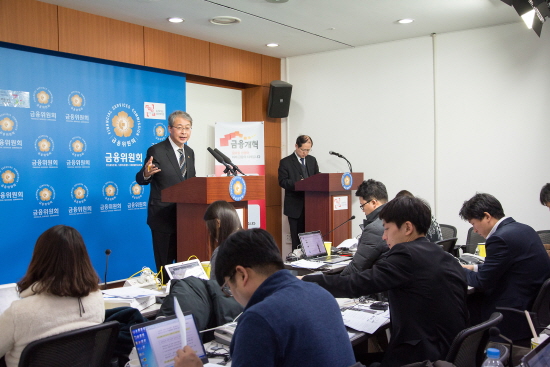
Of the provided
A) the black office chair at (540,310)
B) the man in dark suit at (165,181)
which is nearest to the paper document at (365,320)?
the black office chair at (540,310)

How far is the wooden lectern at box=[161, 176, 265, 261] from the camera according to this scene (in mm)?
3717

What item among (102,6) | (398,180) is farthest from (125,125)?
(398,180)

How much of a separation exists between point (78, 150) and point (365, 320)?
155 inches

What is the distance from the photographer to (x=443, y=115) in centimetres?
654

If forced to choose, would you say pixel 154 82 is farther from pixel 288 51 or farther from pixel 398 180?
pixel 398 180

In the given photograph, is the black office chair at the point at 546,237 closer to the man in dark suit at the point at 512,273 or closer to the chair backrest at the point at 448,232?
the chair backrest at the point at 448,232

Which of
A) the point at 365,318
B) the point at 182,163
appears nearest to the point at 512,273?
the point at 365,318

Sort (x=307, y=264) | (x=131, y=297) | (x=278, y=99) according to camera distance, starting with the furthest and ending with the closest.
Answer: (x=278, y=99), (x=307, y=264), (x=131, y=297)

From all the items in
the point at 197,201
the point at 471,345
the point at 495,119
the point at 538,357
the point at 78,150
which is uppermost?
the point at 495,119

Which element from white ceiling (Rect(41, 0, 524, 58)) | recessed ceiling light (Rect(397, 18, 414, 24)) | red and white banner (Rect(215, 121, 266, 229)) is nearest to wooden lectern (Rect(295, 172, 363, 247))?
red and white banner (Rect(215, 121, 266, 229))

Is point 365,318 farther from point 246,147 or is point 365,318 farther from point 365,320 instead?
point 246,147


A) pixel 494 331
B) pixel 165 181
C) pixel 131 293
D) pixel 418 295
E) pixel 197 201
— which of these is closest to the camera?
pixel 494 331

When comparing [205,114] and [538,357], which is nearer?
[538,357]

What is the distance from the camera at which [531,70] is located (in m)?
5.89
